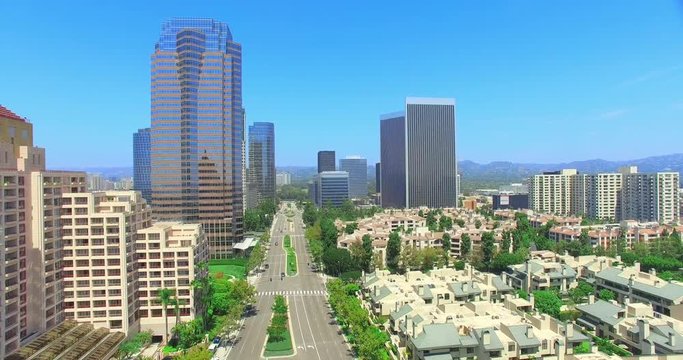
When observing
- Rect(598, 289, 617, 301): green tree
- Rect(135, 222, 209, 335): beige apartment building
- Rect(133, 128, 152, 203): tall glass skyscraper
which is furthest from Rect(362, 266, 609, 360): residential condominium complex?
Rect(133, 128, 152, 203): tall glass skyscraper

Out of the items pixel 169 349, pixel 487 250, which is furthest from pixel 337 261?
pixel 169 349

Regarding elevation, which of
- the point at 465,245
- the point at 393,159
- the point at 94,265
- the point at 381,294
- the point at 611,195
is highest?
the point at 393,159

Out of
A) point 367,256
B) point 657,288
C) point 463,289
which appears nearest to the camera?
point 657,288

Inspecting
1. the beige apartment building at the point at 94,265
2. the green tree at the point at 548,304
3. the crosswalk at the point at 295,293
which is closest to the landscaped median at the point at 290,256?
the crosswalk at the point at 295,293

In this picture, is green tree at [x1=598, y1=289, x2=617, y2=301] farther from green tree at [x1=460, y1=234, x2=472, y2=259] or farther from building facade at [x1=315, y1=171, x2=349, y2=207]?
building facade at [x1=315, y1=171, x2=349, y2=207]

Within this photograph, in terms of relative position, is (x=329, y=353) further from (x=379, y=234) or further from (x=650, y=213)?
(x=650, y=213)

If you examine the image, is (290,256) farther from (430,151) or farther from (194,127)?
(430,151)

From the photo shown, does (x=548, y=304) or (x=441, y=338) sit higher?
(x=441, y=338)
